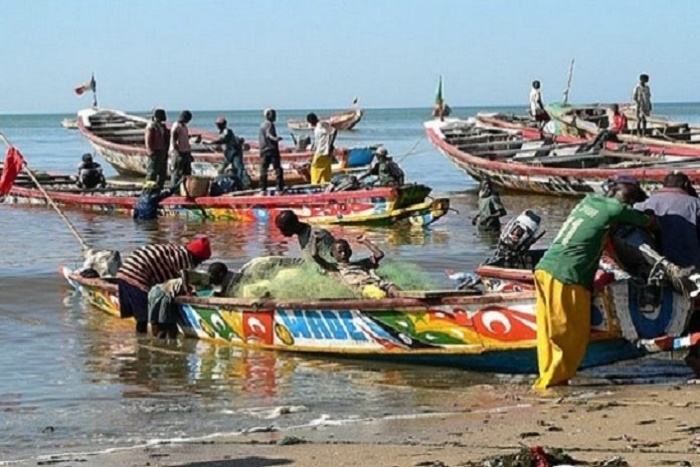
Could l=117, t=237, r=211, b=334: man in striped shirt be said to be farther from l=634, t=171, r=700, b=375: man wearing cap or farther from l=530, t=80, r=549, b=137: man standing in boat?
l=530, t=80, r=549, b=137: man standing in boat

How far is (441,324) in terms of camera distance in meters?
9.41

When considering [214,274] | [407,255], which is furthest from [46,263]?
[214,274]

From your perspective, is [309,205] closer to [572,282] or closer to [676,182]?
[676,182]

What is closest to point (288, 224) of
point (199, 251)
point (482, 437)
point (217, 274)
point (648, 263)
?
point (217, 274)

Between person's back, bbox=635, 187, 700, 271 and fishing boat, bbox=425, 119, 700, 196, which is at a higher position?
person's back, bbox=635, 187, 700, 271

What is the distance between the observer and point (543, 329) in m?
8.62

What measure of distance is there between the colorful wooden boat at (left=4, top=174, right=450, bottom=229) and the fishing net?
8.72 meters

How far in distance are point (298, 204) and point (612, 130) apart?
397 inches

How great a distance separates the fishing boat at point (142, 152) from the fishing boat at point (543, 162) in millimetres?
2312

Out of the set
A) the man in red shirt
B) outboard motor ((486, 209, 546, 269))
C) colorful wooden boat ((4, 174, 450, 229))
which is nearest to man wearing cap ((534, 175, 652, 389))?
outboard motor ((486, 209, 546, 269))

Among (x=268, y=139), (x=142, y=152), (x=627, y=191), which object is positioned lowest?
(x=142, y=152)

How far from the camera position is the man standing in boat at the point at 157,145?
23.0 m

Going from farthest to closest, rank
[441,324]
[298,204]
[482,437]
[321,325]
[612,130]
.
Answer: [612,130]
[298,204]
[321,325]
[441,324]
[482,437]

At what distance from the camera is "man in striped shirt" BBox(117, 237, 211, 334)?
11.8 metres
